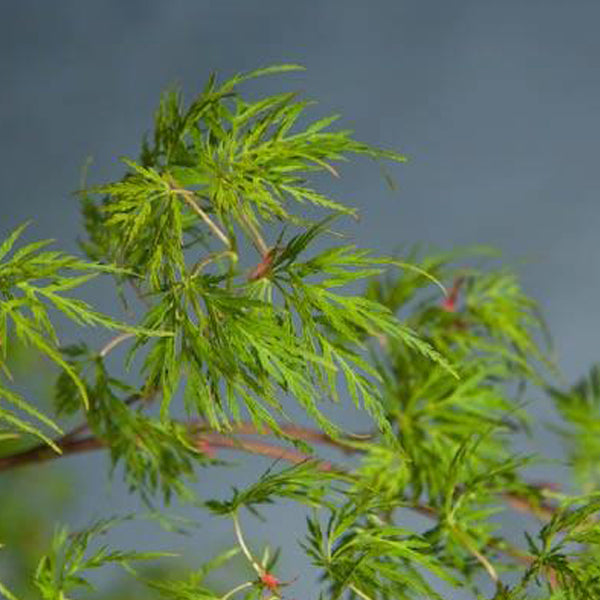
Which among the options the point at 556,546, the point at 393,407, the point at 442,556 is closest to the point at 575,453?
the point at 393,407

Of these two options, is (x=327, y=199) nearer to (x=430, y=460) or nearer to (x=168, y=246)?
(x=168, y=246)

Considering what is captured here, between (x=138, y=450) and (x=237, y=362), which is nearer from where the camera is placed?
(x=237, y=362)

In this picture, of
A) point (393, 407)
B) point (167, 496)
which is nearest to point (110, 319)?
point (167, 496)

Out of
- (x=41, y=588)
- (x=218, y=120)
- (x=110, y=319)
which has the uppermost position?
(x=218, y=120)

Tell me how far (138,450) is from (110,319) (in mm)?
289

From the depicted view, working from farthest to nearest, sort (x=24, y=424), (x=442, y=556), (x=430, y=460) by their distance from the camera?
(x=430, y=460), (x=442, y=556), (x=24, y=424)

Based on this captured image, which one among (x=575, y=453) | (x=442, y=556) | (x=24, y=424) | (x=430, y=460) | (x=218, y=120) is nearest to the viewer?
(x=24, y=424)

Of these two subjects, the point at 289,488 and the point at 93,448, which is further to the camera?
the point at 93,448

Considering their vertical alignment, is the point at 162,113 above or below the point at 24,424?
above

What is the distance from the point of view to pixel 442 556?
0.79 meters

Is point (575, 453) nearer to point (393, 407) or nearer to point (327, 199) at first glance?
point (393, 407)

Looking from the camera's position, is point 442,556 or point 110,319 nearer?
point 110,319

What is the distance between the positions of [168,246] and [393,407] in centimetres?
36

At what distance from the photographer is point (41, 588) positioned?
26.4 inches
